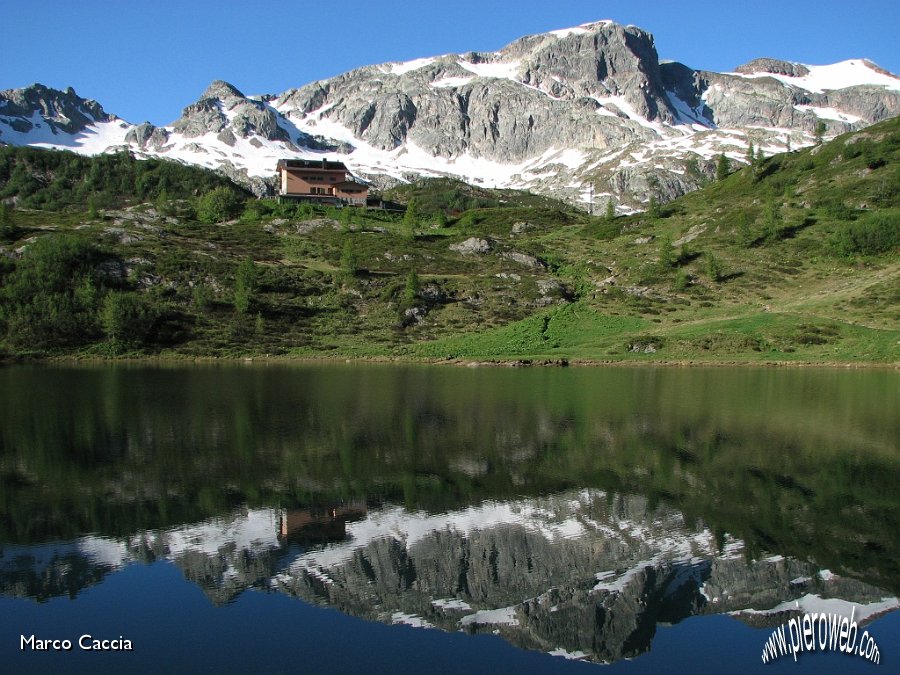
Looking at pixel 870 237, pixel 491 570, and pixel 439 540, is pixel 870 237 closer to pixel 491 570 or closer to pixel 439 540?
pixel 439 540

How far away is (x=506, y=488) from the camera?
1004 inches

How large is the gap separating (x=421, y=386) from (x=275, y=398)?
12.9 meters

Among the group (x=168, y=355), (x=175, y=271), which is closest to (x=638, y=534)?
(x=168, y=355)

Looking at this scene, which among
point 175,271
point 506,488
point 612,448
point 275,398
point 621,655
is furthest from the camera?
point 175,271

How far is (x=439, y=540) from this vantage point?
2009 cm

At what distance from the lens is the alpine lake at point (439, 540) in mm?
14586

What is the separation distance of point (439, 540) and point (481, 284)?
9256 centimetres

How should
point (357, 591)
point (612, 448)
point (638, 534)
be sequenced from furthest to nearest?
point (612, 448) → point (638, 534) → point (357, 591)

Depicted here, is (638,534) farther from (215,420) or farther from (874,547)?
(215,420)

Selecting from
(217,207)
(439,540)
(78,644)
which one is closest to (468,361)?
(439,540)

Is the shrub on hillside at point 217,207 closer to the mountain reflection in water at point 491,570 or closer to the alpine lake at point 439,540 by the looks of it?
the alpine lake at point 439,540

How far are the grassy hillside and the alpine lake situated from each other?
162ft

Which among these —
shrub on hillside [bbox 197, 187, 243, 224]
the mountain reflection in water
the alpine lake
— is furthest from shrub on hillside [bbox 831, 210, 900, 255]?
shrub on hillside [bbox 197, 187, 243, 224]

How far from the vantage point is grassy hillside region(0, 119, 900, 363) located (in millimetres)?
86250
